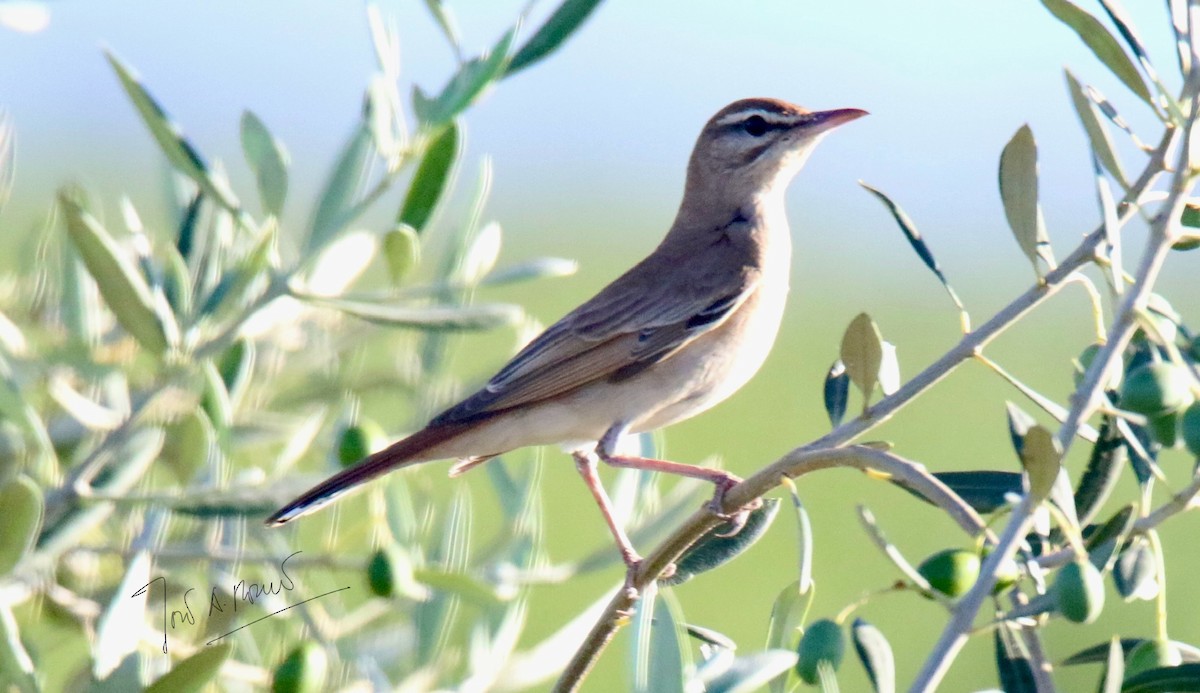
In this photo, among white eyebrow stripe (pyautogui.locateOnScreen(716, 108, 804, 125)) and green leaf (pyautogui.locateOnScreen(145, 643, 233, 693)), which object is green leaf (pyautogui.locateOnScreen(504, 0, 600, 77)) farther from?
white eyebrow stripe (pyautogui.locateOnScreen(716, 108, 804, 125))

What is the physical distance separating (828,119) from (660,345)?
898 mm

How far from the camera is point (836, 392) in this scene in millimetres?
2076

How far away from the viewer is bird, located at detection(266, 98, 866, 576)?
346 centimetres

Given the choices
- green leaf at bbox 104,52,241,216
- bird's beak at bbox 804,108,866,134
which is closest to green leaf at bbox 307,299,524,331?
green leaf at bbox 104,52,241,216

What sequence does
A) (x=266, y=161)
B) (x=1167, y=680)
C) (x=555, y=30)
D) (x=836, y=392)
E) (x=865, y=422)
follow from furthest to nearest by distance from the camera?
(x=266, y=161)
(x=555, y=30)
(x=836, y=392)
(x=865, y=422)
(x=1167, y=680)

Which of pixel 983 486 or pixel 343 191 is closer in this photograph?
pixel 983 486

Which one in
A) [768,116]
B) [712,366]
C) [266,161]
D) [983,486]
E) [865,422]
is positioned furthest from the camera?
[768,116]

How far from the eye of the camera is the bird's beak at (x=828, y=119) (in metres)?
3.80

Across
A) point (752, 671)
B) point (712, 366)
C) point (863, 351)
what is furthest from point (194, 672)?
point (712, 366)

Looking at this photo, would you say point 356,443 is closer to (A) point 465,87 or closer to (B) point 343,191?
(B) point 343,191

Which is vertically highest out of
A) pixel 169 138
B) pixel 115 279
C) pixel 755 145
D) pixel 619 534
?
pixel 169 138

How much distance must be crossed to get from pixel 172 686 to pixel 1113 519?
1.24 m

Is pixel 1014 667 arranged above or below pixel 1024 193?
below

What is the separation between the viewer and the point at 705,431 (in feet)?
33.1
